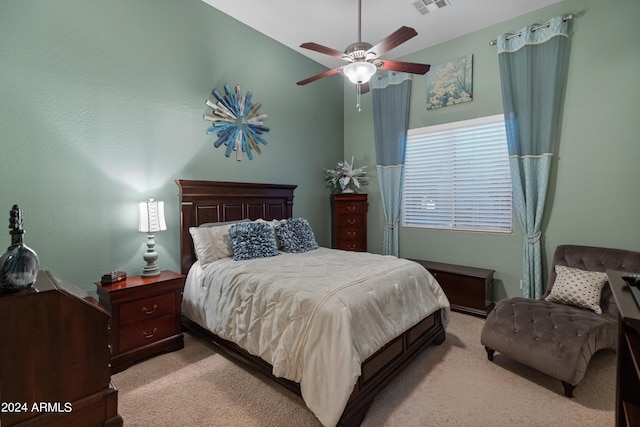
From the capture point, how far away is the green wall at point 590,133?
9.45ft

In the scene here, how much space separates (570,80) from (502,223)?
5.61 ft

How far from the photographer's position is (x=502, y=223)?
3674 millimetres

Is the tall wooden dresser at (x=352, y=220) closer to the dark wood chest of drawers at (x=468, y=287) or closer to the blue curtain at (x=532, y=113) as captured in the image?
the dark wood chest of drawers at (x=468, y=287)

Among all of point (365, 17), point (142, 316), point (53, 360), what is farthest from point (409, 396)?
point (365, 17)

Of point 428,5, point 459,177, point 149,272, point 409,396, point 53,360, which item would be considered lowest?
point 409,396

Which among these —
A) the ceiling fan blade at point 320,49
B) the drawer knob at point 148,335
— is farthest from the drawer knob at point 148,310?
the ceiling fan blade at point 320,49

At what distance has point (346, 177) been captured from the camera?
4.70m

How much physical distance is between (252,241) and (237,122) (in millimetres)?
1604

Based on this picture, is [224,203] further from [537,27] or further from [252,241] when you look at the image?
[537,27]

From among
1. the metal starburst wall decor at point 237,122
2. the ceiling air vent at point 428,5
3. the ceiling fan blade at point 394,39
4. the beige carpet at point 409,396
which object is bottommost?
the beige carpet at point 409,396

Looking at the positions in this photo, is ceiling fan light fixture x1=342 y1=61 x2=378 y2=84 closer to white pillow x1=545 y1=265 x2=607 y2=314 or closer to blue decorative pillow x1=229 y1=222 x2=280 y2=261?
blue decorative pillow x1=229 y1=222 x2=280 y2=261

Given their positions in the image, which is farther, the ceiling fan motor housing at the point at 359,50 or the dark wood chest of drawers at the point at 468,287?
the dark wood chest of drawers at the point at 468,287

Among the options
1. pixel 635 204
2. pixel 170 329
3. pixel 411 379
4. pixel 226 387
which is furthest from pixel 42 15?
pixel 635 204

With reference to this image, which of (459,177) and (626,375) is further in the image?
(459,177)
